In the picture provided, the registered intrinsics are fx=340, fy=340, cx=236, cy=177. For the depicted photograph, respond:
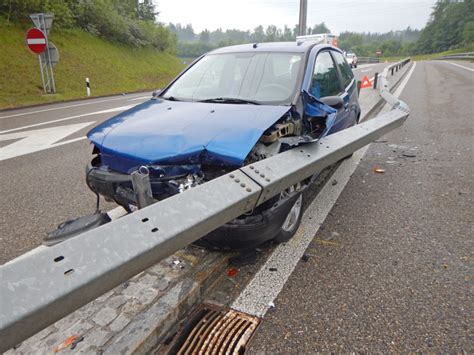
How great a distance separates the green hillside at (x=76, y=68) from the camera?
1389 cm

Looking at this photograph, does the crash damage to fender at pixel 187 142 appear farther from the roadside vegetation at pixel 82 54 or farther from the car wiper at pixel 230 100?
the roadside vegetation at pixel 82 54

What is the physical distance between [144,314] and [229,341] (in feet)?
1.76

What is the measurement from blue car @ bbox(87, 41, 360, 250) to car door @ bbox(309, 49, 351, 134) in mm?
20

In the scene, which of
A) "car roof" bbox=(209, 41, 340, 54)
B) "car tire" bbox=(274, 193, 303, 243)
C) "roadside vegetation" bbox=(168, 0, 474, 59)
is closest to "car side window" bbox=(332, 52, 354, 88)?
"car roof" bbox=(209, 41, 340, 54)

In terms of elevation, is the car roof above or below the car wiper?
above

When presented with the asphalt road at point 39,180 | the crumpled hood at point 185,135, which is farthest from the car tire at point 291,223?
the asphalt road at point 39,180

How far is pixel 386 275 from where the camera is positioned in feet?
8.52

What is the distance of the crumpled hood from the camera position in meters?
2.40

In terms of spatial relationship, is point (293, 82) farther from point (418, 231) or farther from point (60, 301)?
point (60, 301)

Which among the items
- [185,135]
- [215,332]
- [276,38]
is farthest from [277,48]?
[276,38]

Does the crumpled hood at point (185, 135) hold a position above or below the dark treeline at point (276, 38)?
below

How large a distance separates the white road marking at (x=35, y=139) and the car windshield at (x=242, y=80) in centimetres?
359

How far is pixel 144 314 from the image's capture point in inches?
81.2

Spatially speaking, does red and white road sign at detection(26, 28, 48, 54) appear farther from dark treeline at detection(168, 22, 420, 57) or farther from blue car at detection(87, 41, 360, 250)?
dark treeline at detection(168, 22, 420, 57)
